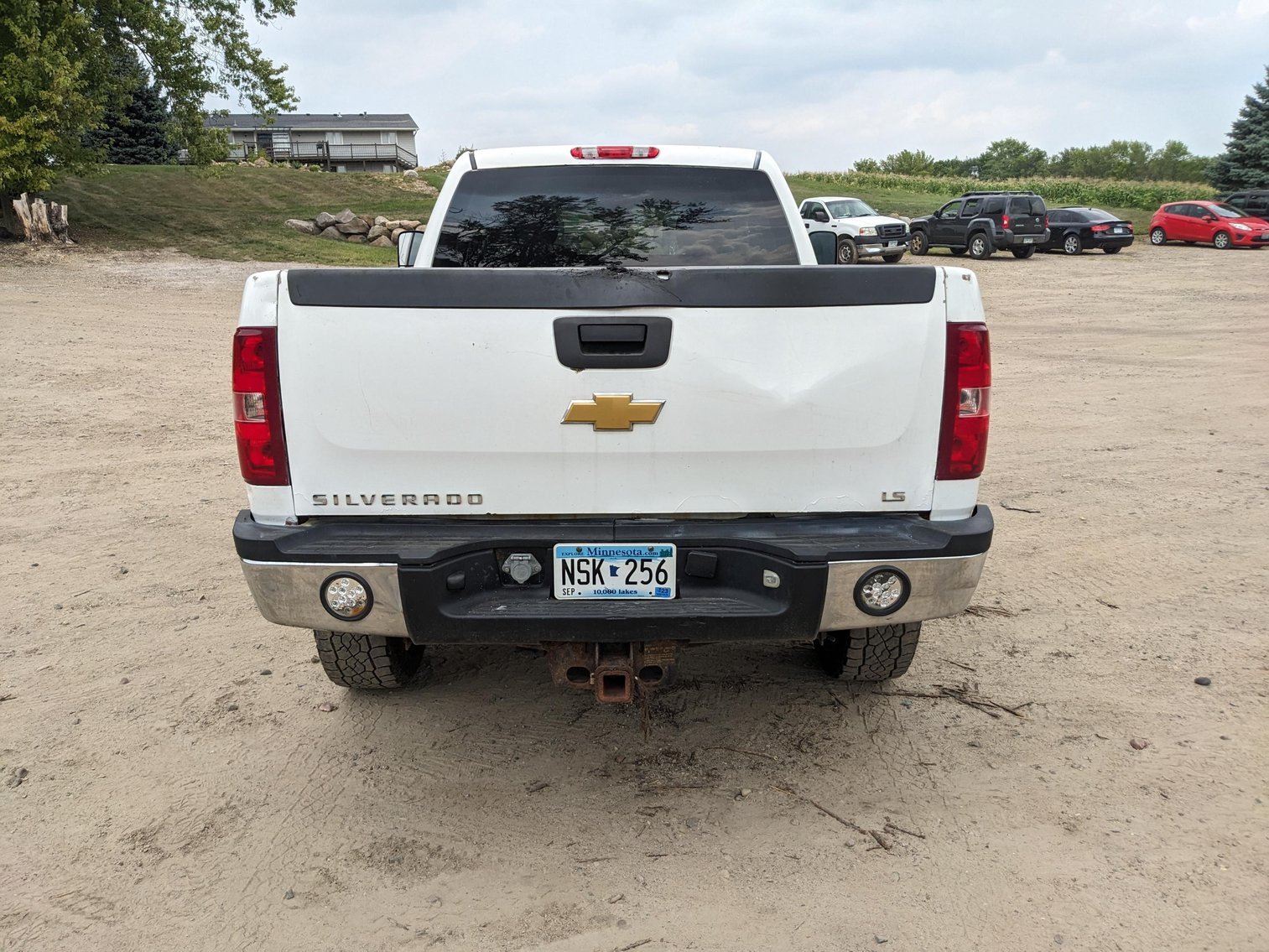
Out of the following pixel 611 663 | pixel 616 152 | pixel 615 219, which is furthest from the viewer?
pixel 616 152

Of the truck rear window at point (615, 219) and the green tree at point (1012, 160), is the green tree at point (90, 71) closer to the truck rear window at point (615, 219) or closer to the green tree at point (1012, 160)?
the truck rear window at point (615, 219)

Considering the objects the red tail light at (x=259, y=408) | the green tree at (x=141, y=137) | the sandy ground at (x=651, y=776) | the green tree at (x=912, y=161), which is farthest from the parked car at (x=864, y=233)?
the green tree at (x=912, y=161)

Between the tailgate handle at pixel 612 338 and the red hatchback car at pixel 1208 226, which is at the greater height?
the tailgate handle at pixel 612 338

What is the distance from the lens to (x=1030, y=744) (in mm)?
3586

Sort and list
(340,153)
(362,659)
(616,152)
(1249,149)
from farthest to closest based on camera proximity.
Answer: (340,153), (1249,149), (616,152), (362,659)

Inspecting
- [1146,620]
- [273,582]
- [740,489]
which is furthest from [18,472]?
[1146,620]

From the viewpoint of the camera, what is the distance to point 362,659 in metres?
3.78

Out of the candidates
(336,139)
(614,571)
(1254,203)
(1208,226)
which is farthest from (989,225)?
(336,139)

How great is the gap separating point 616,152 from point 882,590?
266cm

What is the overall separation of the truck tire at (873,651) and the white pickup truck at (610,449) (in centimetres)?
75

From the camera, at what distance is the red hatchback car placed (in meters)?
27.9

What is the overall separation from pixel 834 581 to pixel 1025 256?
27047 mm

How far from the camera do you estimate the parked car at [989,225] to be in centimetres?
2561

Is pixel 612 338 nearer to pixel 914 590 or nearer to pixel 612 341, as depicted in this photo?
pixel 612 341
